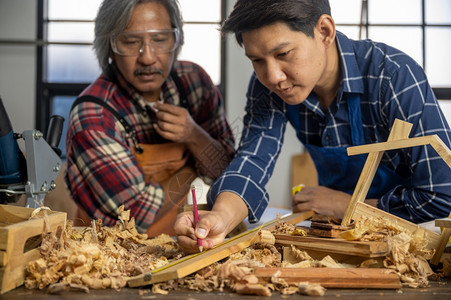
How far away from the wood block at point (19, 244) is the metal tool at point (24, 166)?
5.3 inches

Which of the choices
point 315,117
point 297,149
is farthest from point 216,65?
point 315,117

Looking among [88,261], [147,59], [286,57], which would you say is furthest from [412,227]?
[147,59]

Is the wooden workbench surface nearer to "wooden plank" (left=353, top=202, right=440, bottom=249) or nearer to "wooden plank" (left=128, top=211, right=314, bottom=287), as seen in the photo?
"wooden plank" (left=128, top=211, right=314, bottom=287)

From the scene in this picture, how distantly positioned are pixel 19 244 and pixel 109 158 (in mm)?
1027

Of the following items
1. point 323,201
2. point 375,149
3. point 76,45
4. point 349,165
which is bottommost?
point 323,201

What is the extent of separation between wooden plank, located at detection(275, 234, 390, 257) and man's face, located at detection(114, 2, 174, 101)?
3.48 feet

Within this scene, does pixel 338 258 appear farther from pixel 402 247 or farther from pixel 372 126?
pixel 372 126

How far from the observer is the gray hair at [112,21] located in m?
2.03

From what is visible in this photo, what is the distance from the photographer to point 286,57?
1.52 m

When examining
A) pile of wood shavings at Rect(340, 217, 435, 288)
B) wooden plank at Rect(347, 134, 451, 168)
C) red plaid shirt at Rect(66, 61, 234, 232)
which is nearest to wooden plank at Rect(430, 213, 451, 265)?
pile of wood shavings at Rect(340, 217, 435, 288)

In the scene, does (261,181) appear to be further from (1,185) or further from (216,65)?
(216,65)

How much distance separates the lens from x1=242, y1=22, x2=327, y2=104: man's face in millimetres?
1494

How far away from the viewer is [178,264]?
3.65 feet

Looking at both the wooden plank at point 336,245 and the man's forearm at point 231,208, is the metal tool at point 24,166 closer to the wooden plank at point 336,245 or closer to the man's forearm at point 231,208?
the man's forearm at point 231,208
